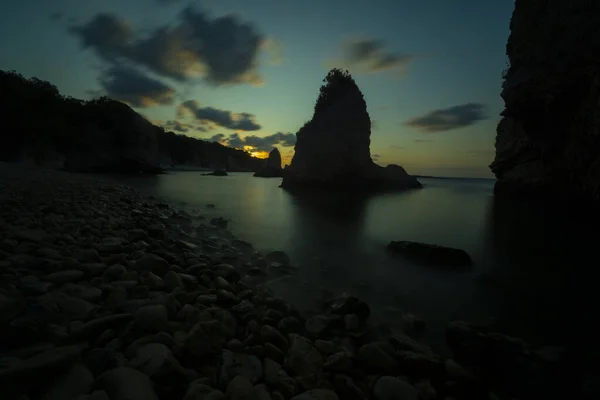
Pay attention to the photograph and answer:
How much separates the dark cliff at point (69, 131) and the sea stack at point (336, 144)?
3544 cm

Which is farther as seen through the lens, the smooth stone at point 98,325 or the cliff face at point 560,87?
the cliff face at point 560,87

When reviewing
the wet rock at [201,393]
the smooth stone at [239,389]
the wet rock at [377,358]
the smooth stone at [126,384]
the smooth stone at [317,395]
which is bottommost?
the wet rock at [377,358]

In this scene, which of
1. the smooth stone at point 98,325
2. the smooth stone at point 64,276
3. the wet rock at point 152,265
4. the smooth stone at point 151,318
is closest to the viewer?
the smooth stone at point 98,325

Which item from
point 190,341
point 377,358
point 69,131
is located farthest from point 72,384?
point 69,131

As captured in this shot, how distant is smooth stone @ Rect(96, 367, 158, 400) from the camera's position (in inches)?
55.6

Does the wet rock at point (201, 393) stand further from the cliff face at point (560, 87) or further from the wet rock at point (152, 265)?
the cliff face at point (560, 87)

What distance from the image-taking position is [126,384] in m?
1.46

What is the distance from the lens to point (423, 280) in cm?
483

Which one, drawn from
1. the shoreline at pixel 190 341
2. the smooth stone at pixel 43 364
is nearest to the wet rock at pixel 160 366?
the shoreline at pixel 190 341

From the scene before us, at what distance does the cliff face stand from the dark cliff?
53750mm

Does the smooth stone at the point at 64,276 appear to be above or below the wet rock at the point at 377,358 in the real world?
above

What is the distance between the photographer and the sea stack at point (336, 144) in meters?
30.8

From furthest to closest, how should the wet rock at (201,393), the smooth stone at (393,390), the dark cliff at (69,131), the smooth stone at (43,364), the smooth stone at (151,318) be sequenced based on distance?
1. the dark cliff at (69,131)
2. the smooth stone at (151,318)
3. the smooth stone at (393,390)
4. the wet rock at (201,393)
5. the smooth stone at (43,364)

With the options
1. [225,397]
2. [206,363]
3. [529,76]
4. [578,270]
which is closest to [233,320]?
[206,363]
